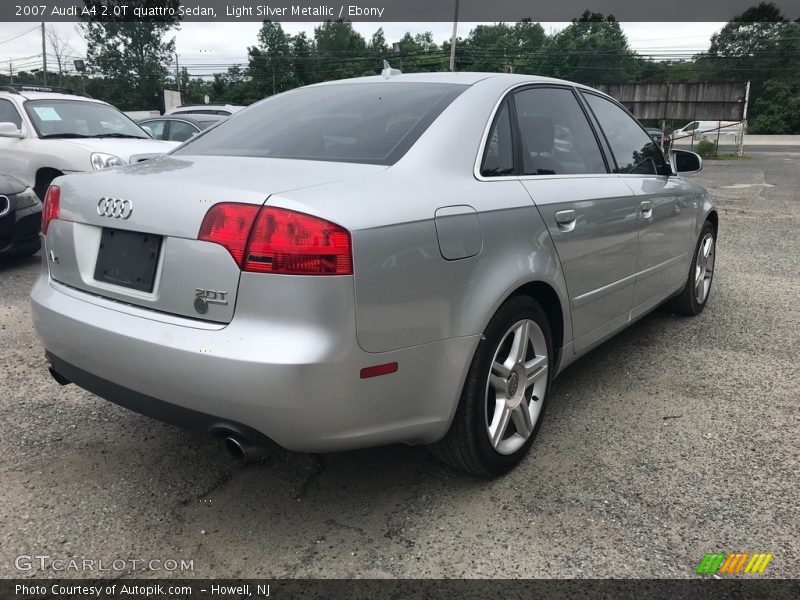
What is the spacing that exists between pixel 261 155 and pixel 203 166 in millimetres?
259

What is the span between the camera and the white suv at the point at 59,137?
7102 mm

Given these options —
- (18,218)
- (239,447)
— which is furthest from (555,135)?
(18,218)

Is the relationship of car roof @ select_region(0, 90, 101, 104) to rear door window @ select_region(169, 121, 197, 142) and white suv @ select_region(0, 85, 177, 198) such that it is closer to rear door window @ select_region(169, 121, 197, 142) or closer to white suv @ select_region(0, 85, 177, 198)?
white suv @ select_region(0, 85, 177, 198)

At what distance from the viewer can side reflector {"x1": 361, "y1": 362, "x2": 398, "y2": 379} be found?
2037 millimetres

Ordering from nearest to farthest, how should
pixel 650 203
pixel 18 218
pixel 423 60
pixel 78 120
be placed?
1. pixel 650 203
2. pixel 18 218
3. pixel 78 120
4. pixel 423 60

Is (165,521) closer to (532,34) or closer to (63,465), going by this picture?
(63,465)

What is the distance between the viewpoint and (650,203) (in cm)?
370

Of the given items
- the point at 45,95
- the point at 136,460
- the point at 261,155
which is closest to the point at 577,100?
the point at 261,155

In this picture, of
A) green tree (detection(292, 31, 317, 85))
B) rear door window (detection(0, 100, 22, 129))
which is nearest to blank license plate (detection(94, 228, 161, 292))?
rear door window (detection(0, 100, 22, 129))

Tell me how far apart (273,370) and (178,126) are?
10288 mm

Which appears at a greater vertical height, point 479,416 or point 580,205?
point 580,205

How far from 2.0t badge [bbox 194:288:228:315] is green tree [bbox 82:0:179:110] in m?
82.8

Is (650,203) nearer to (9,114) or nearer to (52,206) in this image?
(52,206)

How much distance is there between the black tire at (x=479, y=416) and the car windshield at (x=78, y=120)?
6748mm
